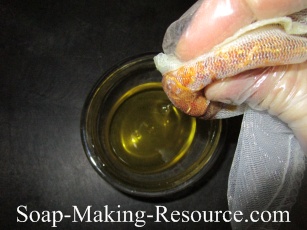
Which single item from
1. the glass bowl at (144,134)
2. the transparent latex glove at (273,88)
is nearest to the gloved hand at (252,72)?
the transparent latex glove at (273,88)

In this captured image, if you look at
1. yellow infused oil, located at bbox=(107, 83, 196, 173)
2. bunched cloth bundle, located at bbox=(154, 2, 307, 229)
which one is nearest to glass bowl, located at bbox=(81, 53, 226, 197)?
yellow infused oil, located at bbox=(107, 83, 196, 173)

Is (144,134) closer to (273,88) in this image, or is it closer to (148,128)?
(148,128)

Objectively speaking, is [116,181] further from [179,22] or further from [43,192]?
[179,22]

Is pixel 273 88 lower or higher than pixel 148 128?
lower

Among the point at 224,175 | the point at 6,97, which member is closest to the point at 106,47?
the point at 6,97

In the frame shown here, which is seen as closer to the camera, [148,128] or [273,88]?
[273,88]

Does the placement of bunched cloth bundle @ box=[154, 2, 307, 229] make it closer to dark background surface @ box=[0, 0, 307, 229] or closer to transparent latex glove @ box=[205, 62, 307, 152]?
transparent latex glove @ box=[205, 62, 307, 152]

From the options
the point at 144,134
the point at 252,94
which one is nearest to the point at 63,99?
the point at 144,134
